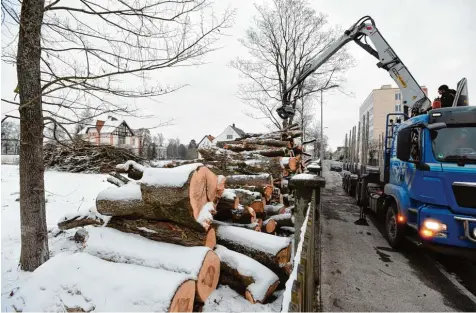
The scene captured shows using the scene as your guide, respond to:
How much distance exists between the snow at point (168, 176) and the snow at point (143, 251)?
0.75m

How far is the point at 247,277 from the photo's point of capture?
3369mm

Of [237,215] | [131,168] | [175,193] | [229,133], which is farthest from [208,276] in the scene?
[229,133]

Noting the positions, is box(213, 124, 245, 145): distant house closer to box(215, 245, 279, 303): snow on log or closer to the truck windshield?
the truck windshield

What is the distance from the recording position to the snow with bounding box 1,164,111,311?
3.92m

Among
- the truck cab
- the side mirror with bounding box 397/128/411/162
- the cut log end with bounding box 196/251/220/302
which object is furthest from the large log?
the side mirror with bounding box 397/128/411/162

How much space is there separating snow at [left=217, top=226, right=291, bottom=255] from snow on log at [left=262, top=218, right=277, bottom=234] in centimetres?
122

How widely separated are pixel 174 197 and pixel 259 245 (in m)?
1.42

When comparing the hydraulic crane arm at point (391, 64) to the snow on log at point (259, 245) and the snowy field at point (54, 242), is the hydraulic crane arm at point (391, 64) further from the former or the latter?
the snowy field at point (54, 242)

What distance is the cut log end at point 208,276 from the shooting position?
2.95m

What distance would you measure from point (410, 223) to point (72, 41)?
6.48 meters

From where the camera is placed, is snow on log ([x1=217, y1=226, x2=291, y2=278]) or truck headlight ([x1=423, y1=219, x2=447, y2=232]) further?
truck headlight ([x1=423, y1=219, x2=447, y2=232])

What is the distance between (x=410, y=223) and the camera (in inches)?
197

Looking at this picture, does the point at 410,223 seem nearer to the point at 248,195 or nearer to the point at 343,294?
the point at 343,294

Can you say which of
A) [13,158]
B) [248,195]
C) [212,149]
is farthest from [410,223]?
[13,158]
